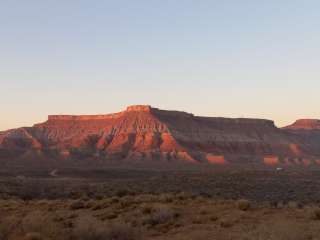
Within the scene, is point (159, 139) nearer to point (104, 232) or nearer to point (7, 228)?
point (7, 228)

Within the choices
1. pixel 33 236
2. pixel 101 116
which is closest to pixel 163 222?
pixel 33 236

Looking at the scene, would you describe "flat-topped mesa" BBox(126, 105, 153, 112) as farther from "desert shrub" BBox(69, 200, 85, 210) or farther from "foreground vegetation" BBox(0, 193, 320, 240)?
"foreground vegetation" BBox(0, 193, 320, 240)

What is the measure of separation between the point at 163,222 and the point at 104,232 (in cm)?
390

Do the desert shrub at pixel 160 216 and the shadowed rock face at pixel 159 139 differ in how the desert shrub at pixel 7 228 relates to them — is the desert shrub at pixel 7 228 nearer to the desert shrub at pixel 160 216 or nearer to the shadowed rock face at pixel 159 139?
the desert shrub at pixel 160 216

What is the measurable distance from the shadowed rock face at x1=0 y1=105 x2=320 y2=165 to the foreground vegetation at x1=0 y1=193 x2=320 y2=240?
101408 mm

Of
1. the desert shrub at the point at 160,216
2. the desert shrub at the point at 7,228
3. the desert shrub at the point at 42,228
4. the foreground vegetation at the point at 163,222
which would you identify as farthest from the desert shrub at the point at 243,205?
the desert shrub at the point at 7,228

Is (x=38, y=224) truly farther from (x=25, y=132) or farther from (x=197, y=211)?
(x=25, y=132)

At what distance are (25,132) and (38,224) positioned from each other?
154 meters

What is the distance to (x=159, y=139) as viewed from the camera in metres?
139

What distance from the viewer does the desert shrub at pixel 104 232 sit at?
13172 millimetres

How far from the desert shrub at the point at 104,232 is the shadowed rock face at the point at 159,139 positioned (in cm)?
10829

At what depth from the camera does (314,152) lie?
151 meters

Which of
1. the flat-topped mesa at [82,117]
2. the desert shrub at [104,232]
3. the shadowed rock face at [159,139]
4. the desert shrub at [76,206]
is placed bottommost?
the desert shrub at [76,206]

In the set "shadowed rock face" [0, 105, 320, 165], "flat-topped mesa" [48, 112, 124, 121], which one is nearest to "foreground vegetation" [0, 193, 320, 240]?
"shadowed rock face" [0, 105, 320, 165]
